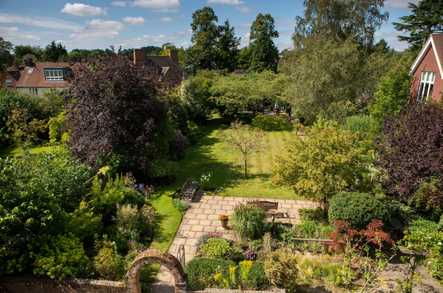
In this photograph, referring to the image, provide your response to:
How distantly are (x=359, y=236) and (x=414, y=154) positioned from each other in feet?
13.1

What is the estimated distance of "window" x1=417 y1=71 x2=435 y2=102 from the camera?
23903mm

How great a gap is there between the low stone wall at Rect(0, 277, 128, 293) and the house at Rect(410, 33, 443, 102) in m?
22.1

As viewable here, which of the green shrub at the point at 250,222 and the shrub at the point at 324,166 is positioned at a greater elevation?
the shrub at the point at 324,166

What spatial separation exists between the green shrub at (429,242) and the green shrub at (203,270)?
6273 millimetres

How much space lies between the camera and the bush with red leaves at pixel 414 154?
1172 centimetres

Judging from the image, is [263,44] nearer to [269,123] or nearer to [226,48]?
[226,48]

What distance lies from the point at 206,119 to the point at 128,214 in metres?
22.6

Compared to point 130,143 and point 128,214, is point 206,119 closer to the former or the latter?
point 130,143

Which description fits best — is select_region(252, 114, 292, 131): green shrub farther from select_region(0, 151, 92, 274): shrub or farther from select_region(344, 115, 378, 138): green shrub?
select_region(0, 151, 92, 274): shrub

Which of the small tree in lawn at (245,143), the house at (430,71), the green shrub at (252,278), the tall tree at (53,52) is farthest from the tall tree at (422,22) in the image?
the tall tree at (53,52)

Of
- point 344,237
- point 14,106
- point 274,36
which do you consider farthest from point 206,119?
point 274,36

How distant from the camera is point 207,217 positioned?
13.9 m

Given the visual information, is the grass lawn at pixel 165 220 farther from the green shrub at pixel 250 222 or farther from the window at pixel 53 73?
the window at pixel 53 73

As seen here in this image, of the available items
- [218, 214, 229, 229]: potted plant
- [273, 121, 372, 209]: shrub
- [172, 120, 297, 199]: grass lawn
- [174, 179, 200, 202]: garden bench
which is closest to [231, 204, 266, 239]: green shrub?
[218, 214, 229, 229]: potted plant
